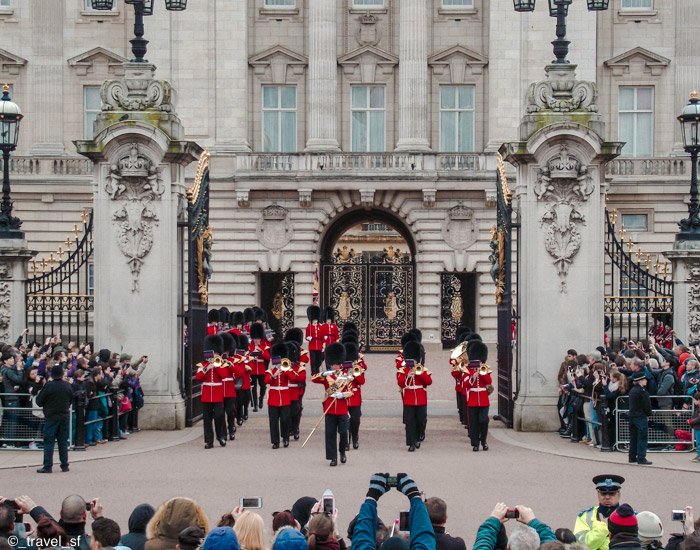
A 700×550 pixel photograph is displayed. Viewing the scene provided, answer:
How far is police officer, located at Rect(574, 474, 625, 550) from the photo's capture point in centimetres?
862

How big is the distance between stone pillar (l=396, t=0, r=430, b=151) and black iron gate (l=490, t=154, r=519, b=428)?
19.9 meters

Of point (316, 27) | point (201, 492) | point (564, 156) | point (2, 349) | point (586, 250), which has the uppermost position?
point (316, 27)

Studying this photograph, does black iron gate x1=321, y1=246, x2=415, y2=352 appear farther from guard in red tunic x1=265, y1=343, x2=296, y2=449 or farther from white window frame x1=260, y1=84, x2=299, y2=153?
guard in red tunic x1=265, y1=343, x2=296, y2=449

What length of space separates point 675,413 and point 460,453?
2646 millimetres

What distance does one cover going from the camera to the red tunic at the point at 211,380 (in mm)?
17703

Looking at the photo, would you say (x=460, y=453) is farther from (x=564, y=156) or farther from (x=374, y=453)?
(x=564, y=156)

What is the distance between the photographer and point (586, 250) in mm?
18844

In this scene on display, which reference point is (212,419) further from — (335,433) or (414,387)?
(414,387)

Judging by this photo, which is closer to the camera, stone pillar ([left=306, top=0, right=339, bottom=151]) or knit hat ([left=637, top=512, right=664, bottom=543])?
knit hat ([left=637, top=512, right=664, bottom=543])

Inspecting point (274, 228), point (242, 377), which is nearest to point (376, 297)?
point (274, 228)

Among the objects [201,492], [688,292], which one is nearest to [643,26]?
[688,292]

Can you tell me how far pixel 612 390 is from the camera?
16.8 metres

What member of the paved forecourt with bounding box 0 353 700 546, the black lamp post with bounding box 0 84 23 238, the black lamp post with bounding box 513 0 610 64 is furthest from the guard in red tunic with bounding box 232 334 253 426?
the black lamp post with bounding box 513 0 610 64

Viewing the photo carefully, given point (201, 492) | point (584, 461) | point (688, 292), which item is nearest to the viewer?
point (201, 492)
